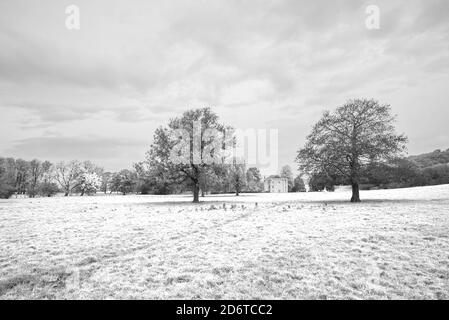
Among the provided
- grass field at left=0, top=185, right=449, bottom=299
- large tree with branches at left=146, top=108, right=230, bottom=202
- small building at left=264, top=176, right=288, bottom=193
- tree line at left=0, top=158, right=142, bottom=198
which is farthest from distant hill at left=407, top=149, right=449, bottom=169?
tree line at left=0, top=158, right=142, bottom=198

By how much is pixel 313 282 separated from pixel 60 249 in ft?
Answer: 31.3

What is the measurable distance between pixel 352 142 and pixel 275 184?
110 meters

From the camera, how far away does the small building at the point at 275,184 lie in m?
128

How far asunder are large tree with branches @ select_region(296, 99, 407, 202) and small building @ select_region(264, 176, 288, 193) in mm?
96007

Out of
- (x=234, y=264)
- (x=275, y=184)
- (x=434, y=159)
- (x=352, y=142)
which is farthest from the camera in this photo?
(x=275, y=184)

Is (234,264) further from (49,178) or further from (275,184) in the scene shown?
(275,184)

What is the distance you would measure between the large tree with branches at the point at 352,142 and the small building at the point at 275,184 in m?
96.0

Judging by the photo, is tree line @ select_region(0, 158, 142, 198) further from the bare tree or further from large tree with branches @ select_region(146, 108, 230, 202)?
large tree with branches @ select_region(146, 108, 230, 202)

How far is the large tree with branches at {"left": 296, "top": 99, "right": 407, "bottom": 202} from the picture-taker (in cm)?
2916

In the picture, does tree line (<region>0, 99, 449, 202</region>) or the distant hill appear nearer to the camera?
tree line (<region>0, 99, 449, 202</region>)

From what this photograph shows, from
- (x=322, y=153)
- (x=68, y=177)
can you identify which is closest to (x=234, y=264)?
(x=322, y=153)

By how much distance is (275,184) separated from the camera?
138m

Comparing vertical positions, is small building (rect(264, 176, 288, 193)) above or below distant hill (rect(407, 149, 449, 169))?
below

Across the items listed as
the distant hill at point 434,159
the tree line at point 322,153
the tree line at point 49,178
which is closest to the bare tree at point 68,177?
the tree line at point 49,178
